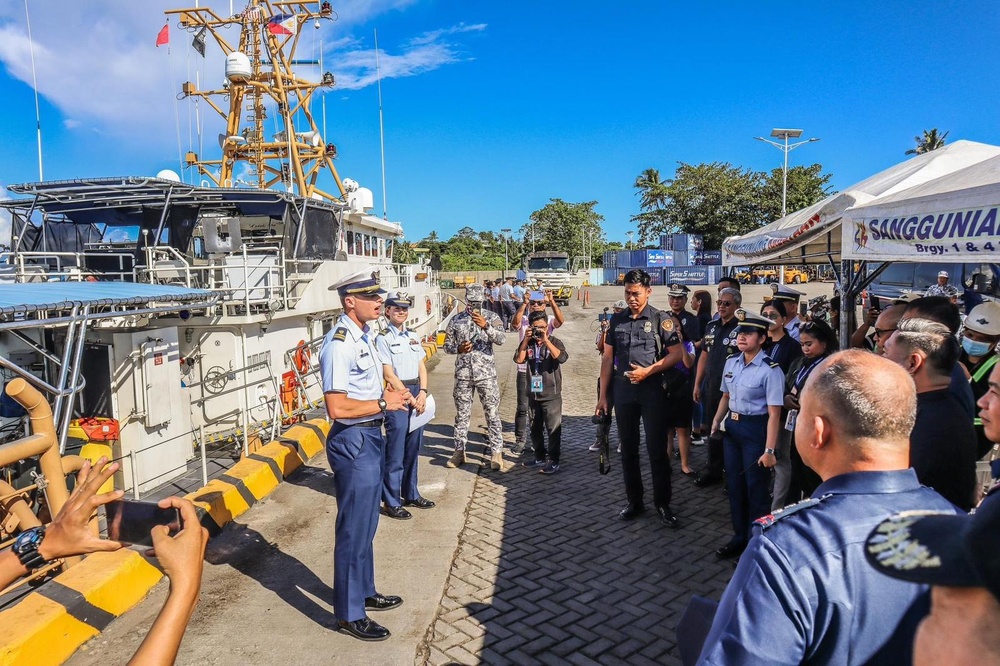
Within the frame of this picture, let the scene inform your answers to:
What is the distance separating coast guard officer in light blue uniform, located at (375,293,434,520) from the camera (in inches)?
211

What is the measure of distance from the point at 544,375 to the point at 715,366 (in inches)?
70.4

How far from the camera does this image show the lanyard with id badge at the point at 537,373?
6.60 meters

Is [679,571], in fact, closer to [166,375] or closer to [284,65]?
[166,375]

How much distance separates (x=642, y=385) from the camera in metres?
5.07

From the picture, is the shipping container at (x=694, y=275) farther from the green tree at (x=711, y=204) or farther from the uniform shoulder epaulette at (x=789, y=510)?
the uniform shoulder epaulette at (x=789, y=510)

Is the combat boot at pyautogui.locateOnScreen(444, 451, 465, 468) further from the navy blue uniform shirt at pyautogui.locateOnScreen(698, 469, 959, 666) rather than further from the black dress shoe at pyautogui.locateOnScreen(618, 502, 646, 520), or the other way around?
the navy blue uniform shirt at pyautogui.locateOnScreen(698, 469, 959, 666)

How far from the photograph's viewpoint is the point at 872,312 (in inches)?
299

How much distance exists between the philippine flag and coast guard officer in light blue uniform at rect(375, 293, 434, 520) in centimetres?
1086

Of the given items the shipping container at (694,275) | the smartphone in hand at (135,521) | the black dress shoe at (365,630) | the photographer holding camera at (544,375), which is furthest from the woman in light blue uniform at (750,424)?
the shipping container at (694,275)

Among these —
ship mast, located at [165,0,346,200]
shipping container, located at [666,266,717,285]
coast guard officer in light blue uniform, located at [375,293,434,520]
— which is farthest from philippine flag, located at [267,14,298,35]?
shipping container, located at [666,266,717,285]

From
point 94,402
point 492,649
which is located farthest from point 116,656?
point 94,402

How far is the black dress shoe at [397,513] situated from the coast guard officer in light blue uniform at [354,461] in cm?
154

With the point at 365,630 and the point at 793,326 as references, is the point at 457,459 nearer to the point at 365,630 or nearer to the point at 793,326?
the point at 365,630

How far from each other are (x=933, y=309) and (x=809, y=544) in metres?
2.97
